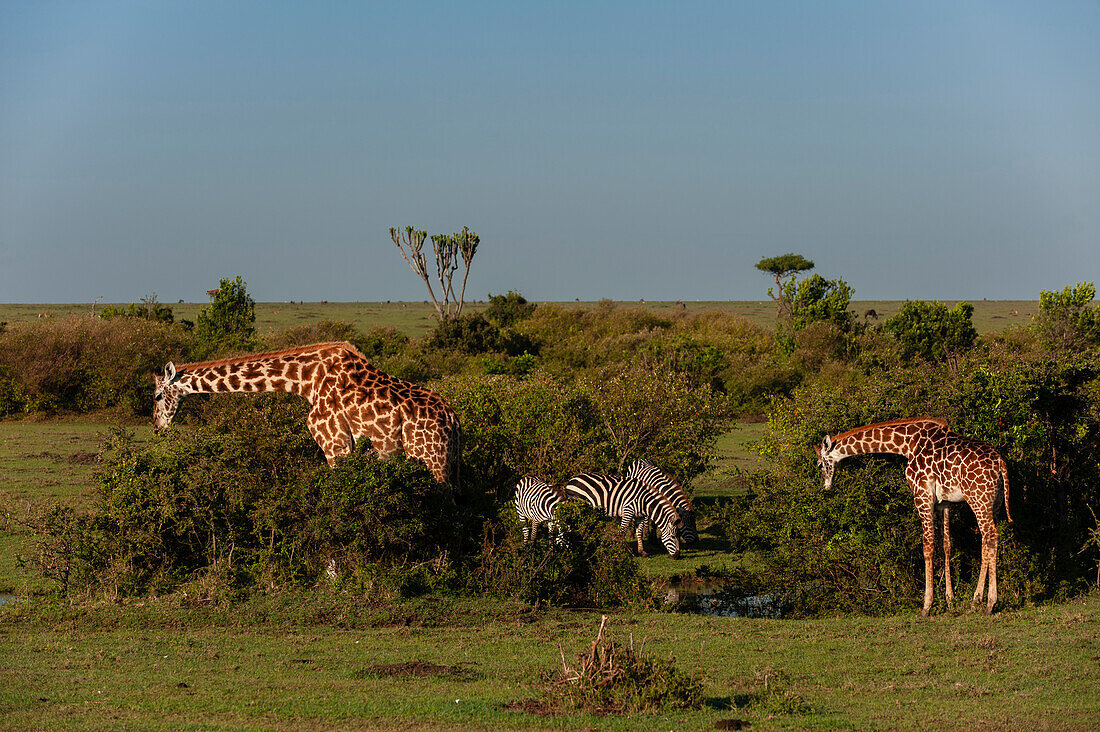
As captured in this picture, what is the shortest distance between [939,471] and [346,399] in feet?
23.1

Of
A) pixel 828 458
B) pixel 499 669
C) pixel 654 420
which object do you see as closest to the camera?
pixel 499 669

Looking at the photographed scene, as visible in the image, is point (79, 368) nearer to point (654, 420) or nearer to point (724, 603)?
point (654, 420)

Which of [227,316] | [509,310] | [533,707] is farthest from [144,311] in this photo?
[533,707]

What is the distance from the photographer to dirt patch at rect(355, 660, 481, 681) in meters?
9.52

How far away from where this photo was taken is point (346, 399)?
42.9 ft

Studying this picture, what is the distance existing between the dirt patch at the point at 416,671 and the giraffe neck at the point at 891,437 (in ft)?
18.4

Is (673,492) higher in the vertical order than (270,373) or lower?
lower

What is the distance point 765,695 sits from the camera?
872cm

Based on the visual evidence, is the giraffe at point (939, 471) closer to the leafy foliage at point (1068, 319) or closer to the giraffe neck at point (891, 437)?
the giraffe neck at point (891, 437)

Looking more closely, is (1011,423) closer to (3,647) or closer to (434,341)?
(3,647)

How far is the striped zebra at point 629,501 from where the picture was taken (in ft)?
54.6

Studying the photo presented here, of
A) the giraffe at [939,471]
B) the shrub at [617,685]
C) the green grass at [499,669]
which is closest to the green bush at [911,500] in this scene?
the giraffe at [939,471]

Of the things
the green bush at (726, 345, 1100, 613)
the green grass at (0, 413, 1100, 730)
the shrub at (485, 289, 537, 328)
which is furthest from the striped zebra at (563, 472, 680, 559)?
the shrub at (485, 289, 537, 328)

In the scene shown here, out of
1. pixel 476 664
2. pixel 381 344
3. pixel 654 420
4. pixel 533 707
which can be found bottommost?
pixel 476 664
